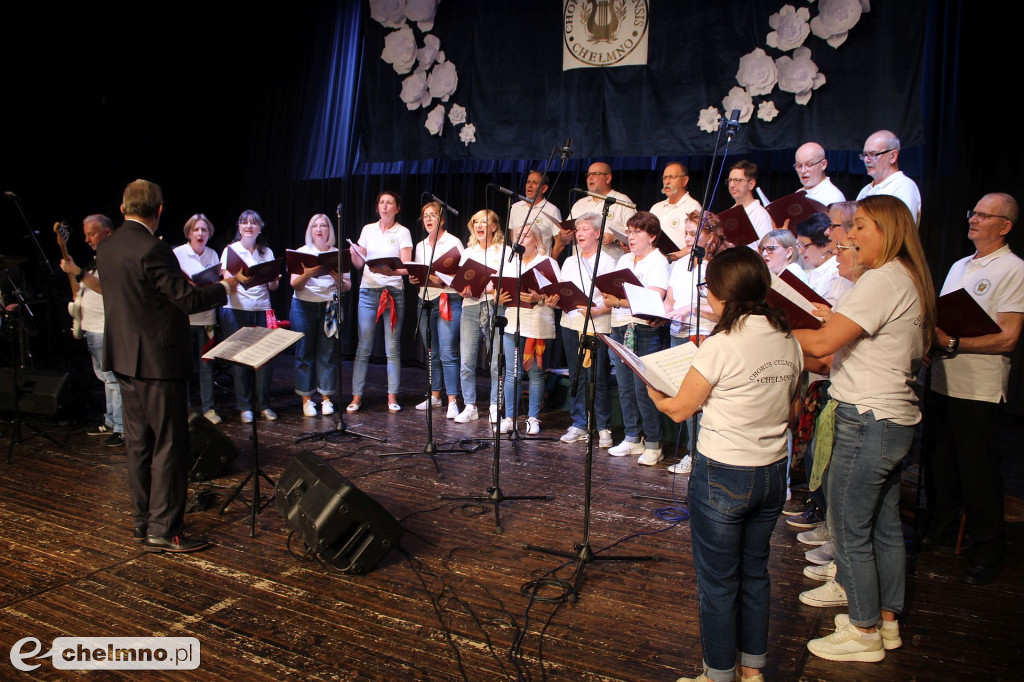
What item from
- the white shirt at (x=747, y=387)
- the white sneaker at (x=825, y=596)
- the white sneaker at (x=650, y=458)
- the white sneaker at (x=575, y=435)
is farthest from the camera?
the white sneaker at (x=575, y=435)

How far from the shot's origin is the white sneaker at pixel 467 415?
5.80 m

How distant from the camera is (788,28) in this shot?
5867mm

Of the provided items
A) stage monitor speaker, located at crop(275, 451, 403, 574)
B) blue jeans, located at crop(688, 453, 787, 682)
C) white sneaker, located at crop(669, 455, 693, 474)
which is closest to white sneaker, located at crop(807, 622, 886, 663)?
blue jeans, located at crop(688, 453, 787, 682)

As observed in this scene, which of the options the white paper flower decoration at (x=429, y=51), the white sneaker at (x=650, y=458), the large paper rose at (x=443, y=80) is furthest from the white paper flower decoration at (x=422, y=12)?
the white sneaker at (x=650, y=458)

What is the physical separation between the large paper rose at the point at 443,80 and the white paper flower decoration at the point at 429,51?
10 centimetres

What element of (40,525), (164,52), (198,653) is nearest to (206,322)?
(40,525)

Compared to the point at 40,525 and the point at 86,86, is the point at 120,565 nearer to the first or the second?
the point at 40,525

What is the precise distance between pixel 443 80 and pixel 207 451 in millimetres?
4664

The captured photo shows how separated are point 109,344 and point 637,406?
3.28 meters

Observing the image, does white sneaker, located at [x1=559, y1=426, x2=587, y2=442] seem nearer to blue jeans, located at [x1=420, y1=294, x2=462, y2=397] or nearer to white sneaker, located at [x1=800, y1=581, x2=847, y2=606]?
blue jeans, located at [x1=420, y1=294, x2=462, y2=397]

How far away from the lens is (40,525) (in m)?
3.59

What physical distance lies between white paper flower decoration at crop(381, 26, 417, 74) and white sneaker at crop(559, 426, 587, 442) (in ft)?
14.5

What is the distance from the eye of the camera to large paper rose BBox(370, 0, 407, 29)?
7.57 m

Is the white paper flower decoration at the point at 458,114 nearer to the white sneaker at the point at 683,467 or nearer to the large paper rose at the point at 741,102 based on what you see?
the large paper rose at the point at 741,102
